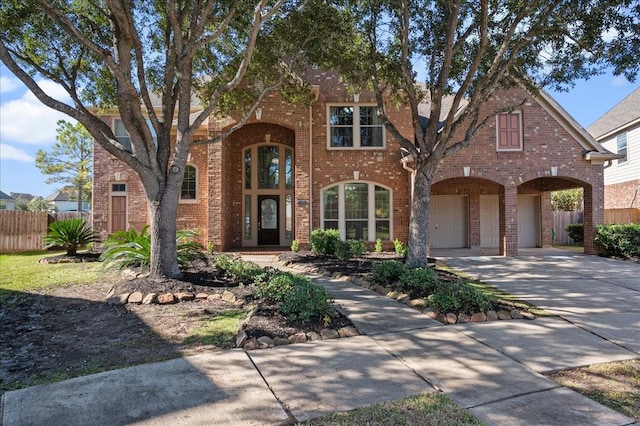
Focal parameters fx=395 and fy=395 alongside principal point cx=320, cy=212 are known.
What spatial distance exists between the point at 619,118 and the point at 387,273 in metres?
20.8

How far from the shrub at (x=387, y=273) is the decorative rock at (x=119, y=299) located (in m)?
4.46

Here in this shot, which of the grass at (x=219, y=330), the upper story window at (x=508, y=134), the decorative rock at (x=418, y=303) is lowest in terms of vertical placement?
the grass at (x=219, y=330)

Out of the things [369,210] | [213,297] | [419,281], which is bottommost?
[213,297]

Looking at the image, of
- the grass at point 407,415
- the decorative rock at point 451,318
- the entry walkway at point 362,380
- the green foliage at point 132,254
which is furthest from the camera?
the green foliage at point 132,254

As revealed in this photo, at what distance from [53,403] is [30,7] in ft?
26.2

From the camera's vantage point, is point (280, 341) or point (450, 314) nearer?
point (280, 341)

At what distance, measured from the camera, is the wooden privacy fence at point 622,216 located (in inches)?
674

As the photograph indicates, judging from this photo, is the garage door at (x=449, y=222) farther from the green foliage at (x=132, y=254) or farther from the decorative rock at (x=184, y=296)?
the decorative rock at (x=184, y=296)

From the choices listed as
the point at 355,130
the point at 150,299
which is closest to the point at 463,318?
the point at 150,299

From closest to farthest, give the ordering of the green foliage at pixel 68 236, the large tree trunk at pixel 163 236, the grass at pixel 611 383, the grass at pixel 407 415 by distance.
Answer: the grass at pixel 407 415
the grass at pixel 611 383
the large tree trunk at pixel 163 236
the green foliage at pixel 68 236

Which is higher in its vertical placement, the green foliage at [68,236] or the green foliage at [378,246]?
the green foliage at [68,236]

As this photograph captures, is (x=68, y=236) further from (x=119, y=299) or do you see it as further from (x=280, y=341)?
(x=280, y=341)

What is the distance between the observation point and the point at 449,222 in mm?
17031

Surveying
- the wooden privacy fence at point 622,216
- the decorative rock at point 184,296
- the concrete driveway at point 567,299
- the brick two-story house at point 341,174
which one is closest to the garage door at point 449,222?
the brick two-story house at point 341,174
